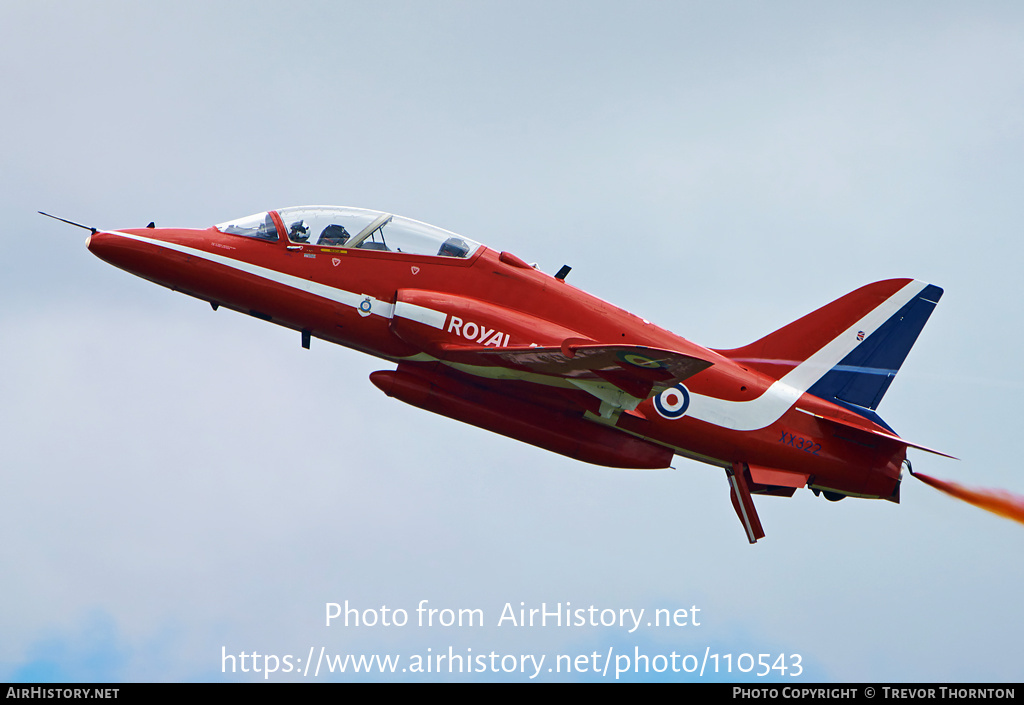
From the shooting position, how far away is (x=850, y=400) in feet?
60.3

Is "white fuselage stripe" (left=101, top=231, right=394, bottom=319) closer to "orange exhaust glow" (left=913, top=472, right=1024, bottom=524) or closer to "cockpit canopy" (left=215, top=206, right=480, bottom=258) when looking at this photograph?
"cockpit canopy" (left=215, top=206, right=480, bottom=258)

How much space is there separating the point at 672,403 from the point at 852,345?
3916 mm

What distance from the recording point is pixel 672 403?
57.2ft

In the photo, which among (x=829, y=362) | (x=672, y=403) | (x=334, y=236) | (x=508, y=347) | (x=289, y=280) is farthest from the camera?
(x=829, y=362)

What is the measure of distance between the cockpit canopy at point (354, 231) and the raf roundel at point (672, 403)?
13.7 feet

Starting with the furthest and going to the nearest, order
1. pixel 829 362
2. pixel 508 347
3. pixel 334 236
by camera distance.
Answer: pixel 829 362 < pixel 334 236 < pixel 508 347

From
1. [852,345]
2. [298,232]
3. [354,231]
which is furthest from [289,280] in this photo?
[852,345]

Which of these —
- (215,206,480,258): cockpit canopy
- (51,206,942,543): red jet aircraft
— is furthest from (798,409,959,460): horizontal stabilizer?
(215,206,480,258): cockpit canopy

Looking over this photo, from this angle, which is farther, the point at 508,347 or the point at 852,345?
the point at 852,345

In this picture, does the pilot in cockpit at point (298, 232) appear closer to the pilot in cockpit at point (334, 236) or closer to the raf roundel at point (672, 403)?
the pilot in cockpit at point (334, 236)

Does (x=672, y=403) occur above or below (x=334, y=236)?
below

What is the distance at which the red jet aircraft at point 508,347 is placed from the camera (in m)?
16.6

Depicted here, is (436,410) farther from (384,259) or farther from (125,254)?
(125,254)

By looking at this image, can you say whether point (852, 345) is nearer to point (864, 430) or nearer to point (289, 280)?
point (864, 430)
